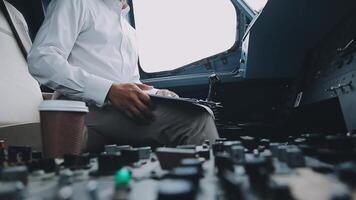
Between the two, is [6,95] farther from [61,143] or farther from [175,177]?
[175,177]

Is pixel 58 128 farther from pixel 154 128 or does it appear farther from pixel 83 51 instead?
pixel 83 51

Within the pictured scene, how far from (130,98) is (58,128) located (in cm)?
35

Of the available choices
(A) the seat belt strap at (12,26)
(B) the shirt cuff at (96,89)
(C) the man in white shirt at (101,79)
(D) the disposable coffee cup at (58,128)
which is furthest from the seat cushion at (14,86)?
(D) the disposable coffee cup at (58,128)

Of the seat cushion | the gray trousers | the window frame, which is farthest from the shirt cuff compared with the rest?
the window frame

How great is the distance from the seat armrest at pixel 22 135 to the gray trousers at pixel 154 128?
25 centimetres

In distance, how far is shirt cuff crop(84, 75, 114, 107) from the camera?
104 centimetres

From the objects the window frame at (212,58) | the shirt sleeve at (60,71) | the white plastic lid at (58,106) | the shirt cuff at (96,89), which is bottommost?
the white plastic lid at (58,106)

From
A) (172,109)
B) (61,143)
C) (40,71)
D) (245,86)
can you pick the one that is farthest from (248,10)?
(61,143)

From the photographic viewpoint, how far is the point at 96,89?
1.04 meters

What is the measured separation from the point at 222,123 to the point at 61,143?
168 cm

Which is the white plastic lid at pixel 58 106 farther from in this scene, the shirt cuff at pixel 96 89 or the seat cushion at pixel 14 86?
the seat cushion at pixel 14 86

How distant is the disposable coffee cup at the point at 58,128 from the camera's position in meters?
0.67

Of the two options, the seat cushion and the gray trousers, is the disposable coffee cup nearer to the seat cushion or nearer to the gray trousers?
the gray trousers

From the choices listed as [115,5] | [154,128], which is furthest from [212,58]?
[154,128]
